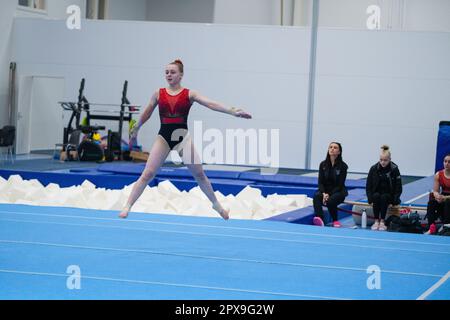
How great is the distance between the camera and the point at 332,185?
920 cm

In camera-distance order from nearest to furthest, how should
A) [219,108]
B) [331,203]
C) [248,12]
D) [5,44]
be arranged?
[219,108], [331,203], [5,44], [248,12]

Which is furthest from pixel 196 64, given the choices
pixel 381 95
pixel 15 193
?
pixel 15 193

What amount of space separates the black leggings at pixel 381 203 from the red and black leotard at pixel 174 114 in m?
3.15

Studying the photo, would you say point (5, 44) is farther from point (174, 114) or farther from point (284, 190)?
point (174, 114)

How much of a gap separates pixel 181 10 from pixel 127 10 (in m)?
1.64

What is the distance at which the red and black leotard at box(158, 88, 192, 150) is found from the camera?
6.64m

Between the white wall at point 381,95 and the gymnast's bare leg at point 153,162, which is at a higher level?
the white wall at point 381,95

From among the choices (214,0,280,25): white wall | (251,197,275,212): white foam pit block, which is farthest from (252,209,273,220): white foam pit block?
(214,0,280,25): white wall

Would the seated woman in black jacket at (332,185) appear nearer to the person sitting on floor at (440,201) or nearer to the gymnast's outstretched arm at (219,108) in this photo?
the person sitting on floor at (440,201)

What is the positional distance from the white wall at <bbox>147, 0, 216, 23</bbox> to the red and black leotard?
49.3ft

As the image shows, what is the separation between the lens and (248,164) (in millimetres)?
17656

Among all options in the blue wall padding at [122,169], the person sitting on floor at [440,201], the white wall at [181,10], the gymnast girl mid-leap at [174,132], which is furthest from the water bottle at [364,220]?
the white wall at [181,10]

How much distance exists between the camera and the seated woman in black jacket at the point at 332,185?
29.7ft
